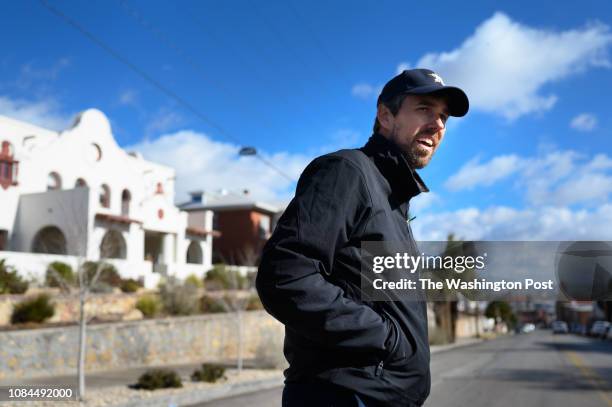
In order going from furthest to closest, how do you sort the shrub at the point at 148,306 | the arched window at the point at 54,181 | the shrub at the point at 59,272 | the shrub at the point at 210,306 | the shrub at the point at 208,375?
the arched window at the point at 54,181
the shrub at the point at 210,306
the shrub at the point at 148,306
the shrub at the point at 59,272
the shrub at the point at 208,375

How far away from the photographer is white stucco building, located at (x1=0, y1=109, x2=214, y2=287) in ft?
85.2

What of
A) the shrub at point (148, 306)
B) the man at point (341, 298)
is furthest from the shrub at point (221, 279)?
the man at point (341, 298)

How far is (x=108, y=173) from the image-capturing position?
31125 mm

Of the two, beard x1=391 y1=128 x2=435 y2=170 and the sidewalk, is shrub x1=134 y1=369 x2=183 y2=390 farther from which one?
beard x1=391 y1=128 x2=435 y2=170

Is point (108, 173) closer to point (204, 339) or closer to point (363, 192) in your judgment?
point (204, 339)

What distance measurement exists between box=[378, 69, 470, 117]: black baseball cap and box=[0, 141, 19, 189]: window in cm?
2655

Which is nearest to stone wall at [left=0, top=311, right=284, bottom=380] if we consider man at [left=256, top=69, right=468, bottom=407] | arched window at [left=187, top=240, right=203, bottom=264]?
arched window at [left=187, top=240, right=203, bottom=264]

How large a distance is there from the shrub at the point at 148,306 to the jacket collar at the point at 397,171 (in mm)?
21086

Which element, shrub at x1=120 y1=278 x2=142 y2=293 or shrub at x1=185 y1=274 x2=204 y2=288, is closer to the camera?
shrub at x1=120 y1=278 x2=142 y2=293

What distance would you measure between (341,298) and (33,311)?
17.9 m

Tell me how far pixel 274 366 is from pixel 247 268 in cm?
1834

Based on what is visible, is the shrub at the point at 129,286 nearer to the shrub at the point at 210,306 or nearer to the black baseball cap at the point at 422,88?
the shrub at the point at 210,306

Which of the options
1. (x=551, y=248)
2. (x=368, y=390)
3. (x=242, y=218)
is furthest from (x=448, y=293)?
(x=242, y=218)

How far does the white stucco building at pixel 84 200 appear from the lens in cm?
2597
